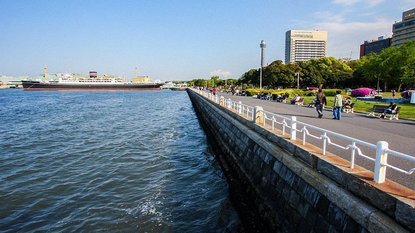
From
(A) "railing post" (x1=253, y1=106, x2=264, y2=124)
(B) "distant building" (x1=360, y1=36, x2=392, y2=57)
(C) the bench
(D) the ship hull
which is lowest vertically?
(D) the ship hull

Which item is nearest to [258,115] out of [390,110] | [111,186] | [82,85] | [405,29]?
[111,186]

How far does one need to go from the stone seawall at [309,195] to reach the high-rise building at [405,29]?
5417 inches

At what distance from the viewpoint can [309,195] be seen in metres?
6.71

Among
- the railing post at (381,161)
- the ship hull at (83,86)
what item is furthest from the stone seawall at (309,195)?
the ship hull at (83,86)

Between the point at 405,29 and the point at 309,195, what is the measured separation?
147502 mm

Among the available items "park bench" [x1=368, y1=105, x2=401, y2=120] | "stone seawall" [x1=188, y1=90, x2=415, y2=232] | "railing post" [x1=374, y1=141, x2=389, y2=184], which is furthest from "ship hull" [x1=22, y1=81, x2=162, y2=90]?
"railing post" [x1=374, y1=141, x2=389, y2=184]

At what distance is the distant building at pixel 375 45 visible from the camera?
150875mm

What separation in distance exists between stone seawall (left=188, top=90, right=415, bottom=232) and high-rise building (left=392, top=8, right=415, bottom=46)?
451 feet

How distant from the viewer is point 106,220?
31.9 feet

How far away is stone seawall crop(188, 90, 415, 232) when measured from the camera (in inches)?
181

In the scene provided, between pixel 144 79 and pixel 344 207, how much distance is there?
199797 mm

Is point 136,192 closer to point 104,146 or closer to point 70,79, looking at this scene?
point 104,146

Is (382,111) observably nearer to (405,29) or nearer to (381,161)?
(381,161)

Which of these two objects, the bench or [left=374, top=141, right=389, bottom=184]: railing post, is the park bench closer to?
the bench
